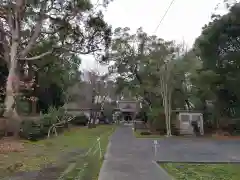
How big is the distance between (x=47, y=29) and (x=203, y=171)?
58.5 feet

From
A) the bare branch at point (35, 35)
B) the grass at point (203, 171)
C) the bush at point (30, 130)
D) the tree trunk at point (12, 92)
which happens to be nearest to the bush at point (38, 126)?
Result: the bush at point (30, 130)

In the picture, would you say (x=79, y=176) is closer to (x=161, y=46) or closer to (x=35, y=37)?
(x=35, y=37)

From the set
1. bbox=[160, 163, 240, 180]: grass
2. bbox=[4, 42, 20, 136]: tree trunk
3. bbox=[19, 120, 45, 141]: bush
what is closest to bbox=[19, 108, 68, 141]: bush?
bbox=[19, 120, 45, 141]: bush

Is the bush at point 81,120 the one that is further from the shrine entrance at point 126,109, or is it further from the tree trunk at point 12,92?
the tree trunk at point 12,92

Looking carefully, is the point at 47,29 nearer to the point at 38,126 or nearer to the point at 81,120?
the point at 38,126

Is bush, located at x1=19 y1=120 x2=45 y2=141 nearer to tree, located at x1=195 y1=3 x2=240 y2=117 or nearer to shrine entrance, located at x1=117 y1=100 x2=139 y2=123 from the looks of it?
tree, located at x1=195 y1=3 x2=240 y2=117

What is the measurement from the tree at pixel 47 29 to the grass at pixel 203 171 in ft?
47.0

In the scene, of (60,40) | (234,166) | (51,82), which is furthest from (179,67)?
(234,166)

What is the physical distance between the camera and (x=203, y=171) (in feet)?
32.7

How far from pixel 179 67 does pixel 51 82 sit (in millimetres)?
13277

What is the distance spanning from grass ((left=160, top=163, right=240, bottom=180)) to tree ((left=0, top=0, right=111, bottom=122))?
47.0 ft

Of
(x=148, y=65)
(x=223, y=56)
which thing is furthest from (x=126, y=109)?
(x=223, y=56)

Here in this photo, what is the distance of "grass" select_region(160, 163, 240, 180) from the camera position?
8828 millimetres

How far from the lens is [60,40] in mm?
24469
